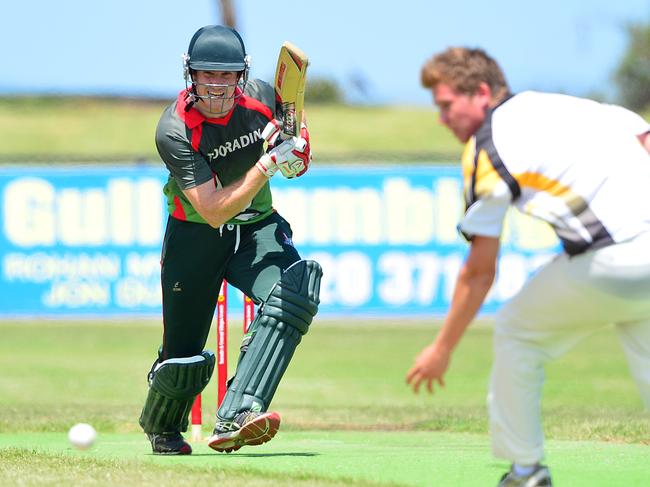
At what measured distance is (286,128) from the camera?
6570 millimetres

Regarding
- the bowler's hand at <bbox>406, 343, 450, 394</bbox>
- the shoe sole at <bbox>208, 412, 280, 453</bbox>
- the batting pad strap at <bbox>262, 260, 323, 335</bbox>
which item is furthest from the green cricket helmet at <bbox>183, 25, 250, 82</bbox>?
the bowler's hand at <bbox>406, 343, 450, 394</bbox>

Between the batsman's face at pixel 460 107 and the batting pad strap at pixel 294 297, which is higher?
the batsman's face at pixel 460 107

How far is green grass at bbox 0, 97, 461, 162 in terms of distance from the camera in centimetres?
3566

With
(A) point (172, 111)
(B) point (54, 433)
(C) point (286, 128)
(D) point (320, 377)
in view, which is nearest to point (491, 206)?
(C) point (286, 128)

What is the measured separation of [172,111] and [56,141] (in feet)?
101

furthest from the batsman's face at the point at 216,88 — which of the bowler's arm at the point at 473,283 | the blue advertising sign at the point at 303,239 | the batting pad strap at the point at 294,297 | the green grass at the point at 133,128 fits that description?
the green grass at the point at 133,128

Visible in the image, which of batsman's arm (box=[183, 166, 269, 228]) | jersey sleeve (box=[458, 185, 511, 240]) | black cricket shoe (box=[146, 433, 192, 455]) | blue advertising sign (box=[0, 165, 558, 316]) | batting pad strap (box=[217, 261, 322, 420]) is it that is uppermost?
jersey sleeve (box=[458, 185, 511, 240])

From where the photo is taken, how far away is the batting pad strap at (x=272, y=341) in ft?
21.4

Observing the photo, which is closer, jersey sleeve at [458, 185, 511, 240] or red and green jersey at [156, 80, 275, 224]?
jersey sleeve at [458, 185, 511, 240]

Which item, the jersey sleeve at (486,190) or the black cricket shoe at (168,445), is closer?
the jersey sleeve at (486,190)

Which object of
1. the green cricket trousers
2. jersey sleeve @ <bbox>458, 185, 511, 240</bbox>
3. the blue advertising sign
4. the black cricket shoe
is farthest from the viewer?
the blue advertising sign

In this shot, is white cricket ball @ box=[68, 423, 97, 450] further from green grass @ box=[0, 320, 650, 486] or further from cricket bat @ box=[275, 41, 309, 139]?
cricket bat @ box=[275, 41, 309, 139]

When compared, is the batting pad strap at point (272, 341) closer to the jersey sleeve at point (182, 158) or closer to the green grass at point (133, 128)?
the jersey sleeve at point (182, 158)

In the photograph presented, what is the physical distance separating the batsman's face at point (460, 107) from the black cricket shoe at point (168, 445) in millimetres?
2991
